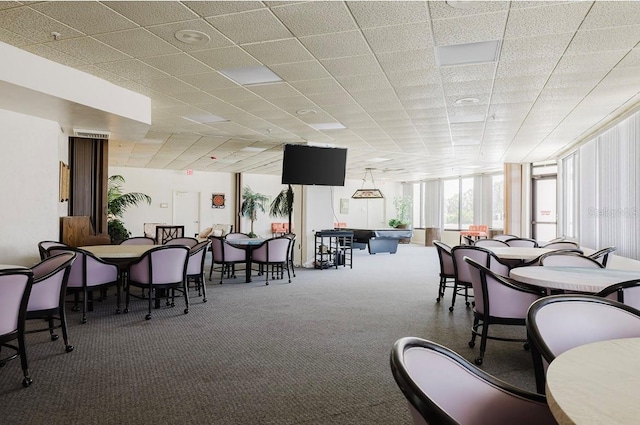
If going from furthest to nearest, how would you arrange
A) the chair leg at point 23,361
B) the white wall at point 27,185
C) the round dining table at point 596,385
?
1. the white wall at point 27,185
2. the chair leg at point 23,361
3. the round dining table at point 596,385

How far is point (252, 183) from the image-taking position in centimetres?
1702

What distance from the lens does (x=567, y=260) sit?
4.32 metres

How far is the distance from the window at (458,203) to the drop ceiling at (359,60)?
812cm

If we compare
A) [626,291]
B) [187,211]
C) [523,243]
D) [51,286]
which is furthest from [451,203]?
[51,286]

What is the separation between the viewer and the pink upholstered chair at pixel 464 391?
1220 mm

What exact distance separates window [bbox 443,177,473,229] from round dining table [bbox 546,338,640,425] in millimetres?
15859

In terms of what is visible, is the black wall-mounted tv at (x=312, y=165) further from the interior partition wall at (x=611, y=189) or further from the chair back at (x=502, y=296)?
the chair back at (x=502, y=296)

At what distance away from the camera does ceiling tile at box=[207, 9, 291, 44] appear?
3570 mm

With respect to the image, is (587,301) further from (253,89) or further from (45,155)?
(45,155)

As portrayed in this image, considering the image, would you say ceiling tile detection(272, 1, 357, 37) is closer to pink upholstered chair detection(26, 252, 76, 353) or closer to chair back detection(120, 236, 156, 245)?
pink upholstered chair detection(26, 252, 76, 353)

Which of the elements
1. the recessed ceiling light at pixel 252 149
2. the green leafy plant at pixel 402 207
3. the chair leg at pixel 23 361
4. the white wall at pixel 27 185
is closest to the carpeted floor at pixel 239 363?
the chair leg at pixel 23 361

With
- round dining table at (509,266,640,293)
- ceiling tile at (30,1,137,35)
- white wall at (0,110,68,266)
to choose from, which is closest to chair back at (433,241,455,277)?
round dining table at (509,266,640,293)

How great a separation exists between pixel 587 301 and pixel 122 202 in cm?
1221

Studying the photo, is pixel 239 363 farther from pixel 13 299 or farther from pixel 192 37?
pixel 192 37
